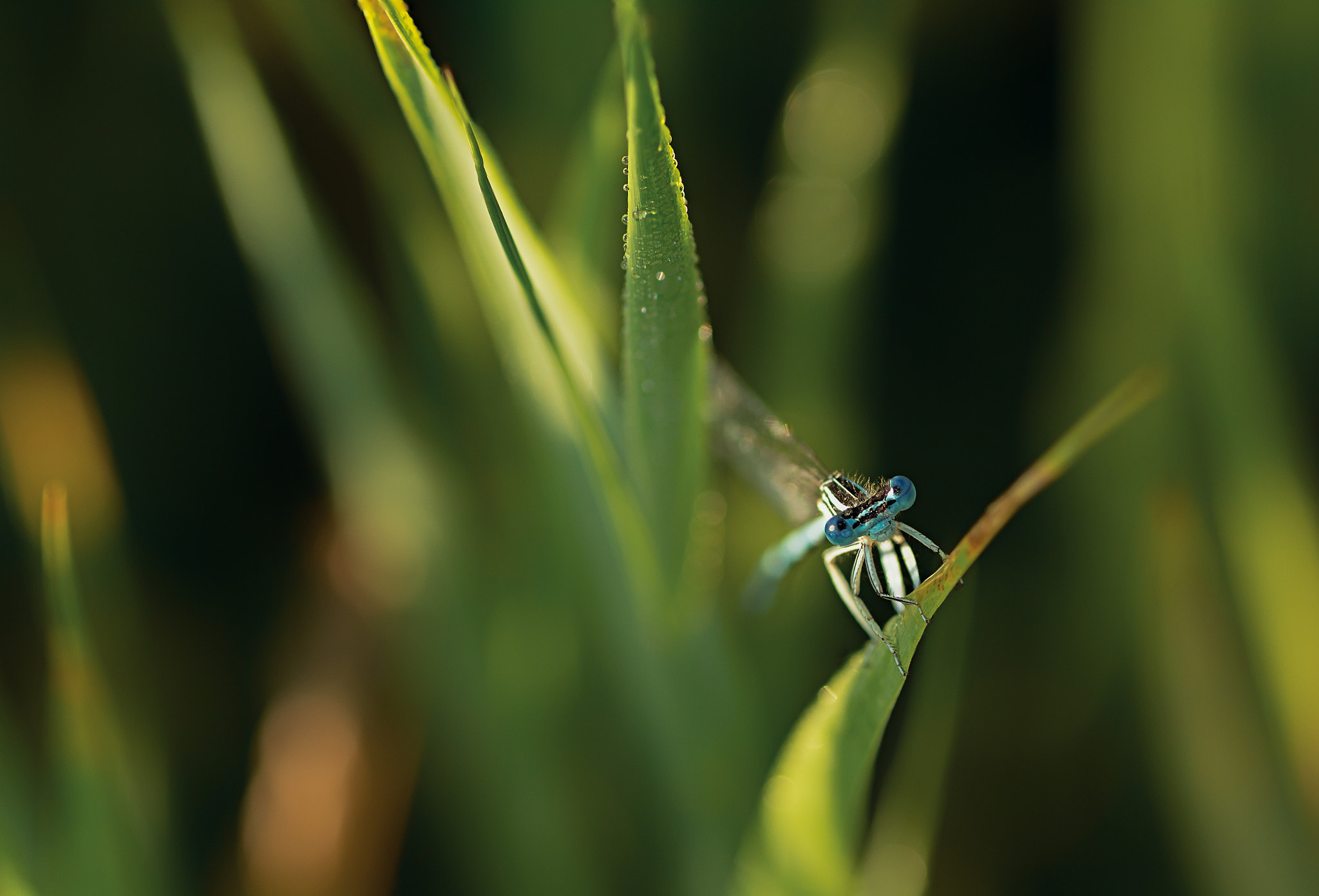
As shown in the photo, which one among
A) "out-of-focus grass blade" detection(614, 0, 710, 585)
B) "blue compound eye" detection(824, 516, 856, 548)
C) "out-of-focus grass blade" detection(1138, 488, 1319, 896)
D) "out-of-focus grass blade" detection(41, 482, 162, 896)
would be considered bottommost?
"out-of-focus grass blade" detection(1138, 488, 1319, 896)

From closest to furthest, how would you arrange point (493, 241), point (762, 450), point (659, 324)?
point (659, 324) → point (493, 241) → point (762, 450)

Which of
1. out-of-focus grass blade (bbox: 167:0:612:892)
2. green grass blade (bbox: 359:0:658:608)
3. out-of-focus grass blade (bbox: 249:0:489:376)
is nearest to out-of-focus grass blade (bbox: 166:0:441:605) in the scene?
out-of-focus grass blade (bbox: 167:0:612:892)

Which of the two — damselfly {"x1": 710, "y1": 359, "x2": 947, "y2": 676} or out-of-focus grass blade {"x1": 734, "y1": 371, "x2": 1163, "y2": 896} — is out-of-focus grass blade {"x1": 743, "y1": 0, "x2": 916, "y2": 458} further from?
out-of-focus grass blade {"x1": 734, "y1": 371, "x2": 1163, "y2": 896}

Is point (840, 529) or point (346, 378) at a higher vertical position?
point (346, 378)

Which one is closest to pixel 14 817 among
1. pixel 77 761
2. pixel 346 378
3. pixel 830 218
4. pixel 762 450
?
pixel 77 761

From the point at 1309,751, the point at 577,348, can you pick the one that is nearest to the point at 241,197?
the point at 577,348

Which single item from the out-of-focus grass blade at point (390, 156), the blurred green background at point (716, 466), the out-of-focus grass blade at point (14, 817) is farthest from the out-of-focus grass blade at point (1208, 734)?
the out-of-focus grass blade at point (14, 817)

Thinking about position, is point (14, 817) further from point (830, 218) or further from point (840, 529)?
point (830, 218)
